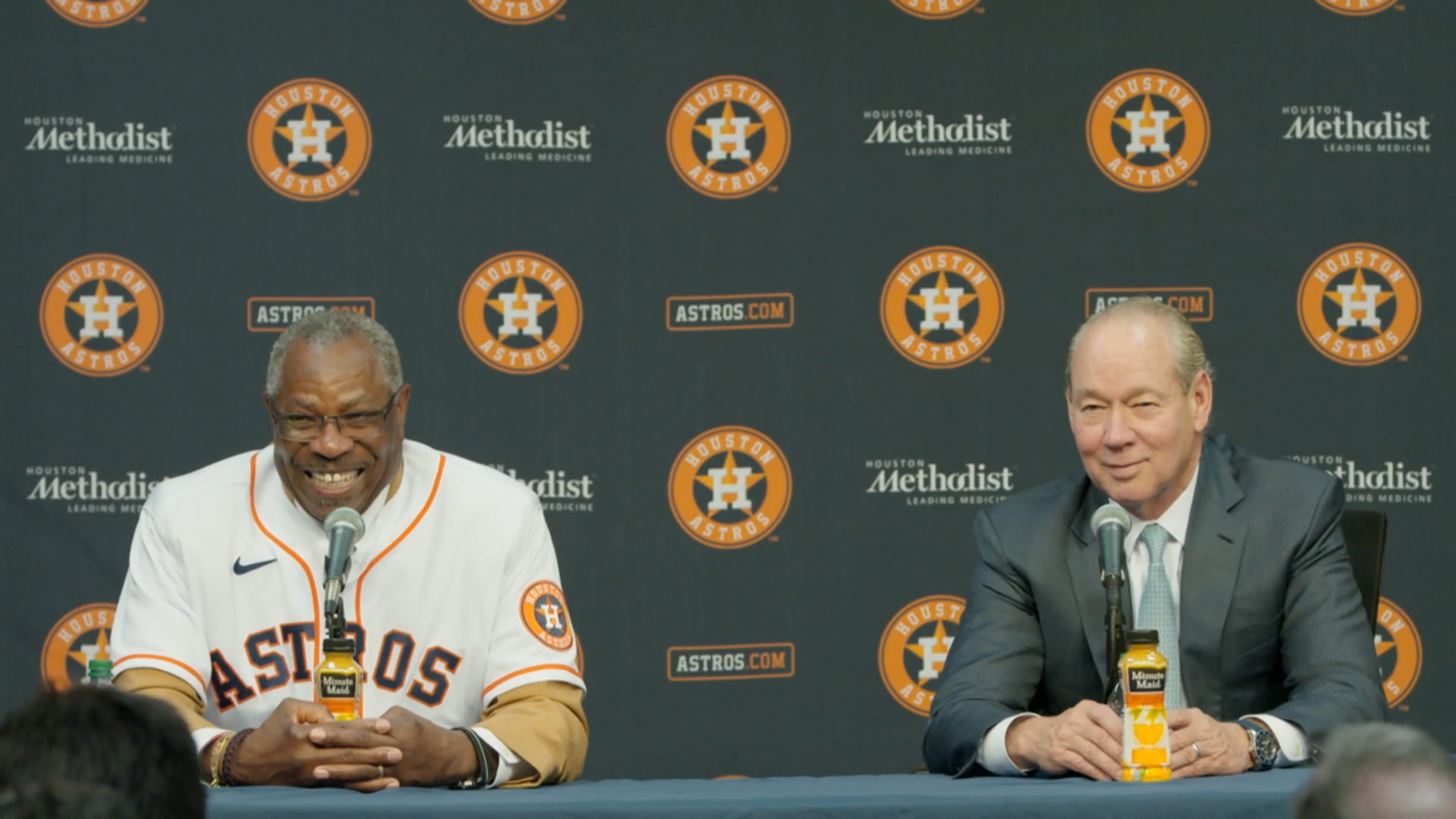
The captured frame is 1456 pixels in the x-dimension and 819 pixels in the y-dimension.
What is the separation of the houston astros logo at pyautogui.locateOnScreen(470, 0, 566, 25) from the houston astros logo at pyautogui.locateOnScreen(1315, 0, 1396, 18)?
2.09 m

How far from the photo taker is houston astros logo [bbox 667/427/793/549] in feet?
13.2

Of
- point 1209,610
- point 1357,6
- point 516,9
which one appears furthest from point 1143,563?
point 516,9

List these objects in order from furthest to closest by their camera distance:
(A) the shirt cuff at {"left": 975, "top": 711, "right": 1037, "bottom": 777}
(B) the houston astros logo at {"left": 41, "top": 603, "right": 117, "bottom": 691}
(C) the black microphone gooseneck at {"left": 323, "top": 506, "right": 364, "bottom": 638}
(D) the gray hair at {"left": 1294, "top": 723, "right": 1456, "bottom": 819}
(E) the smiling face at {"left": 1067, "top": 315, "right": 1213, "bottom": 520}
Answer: (B) the houston astros logo at {"left": 41, "top": 603, "right": 117, "bottom": 691} → (E) the smiling face at {"left": 1067, "top": 315, "right": 1213, "bottom": 520} → (A) the shirt cuff at {"left": 975, "top": 711, "right": 1037, "bottom": 777} → (C) the black microphone gooseneck at {"left": 323, "top": 506, "right": 364, "bottom": 638} → (D) the gray hair at {"left": 1294, "top": 723, "right": 1456, "bottom": 819}

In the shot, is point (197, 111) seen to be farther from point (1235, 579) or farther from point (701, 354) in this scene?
point (1235, 579)

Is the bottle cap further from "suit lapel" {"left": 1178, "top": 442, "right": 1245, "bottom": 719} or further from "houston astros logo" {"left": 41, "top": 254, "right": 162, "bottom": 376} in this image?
"houston astros logo" {"left": 41, "top": 254, "right": 162, "bottom": 376}

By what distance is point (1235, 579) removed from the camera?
250cm

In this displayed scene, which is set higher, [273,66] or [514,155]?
[273,66]

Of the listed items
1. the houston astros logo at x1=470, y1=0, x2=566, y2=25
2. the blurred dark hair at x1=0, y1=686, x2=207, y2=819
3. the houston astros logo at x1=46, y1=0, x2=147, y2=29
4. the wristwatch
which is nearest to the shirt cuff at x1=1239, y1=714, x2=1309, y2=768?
the wristwatch

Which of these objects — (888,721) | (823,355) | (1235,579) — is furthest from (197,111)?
(1235,579)

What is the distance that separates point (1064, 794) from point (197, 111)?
10.3ft

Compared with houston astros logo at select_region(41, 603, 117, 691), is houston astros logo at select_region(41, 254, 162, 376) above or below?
above

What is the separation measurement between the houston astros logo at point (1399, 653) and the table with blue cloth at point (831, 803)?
91.4 inches

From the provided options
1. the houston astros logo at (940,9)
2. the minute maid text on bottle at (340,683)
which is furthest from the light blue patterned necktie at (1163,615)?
the houston astros logo at (940,9)

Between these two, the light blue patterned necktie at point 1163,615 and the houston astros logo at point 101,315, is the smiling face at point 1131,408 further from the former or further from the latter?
the houston astros logo at point 101,315
